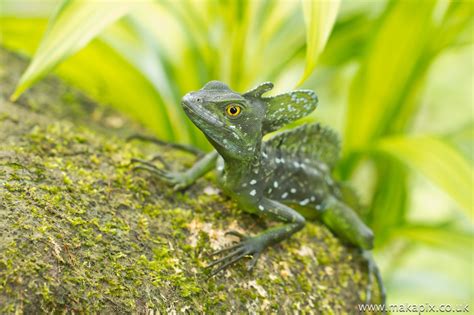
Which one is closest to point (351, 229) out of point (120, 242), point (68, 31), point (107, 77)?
point (120, 242)

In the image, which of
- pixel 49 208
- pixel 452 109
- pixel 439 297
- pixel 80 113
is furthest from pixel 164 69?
pixel 452 109

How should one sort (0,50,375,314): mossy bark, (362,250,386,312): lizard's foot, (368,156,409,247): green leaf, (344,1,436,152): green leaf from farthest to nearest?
(368,156,409,247): green leaf
(344,1,436,152): green leaf
(362,250,386,312): lizard's foot
(0,50,375,314): mossy bark

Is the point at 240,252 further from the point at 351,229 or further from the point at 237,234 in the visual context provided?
the point at 351,229

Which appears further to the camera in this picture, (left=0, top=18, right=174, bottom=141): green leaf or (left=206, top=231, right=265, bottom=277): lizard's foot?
(left=0, top=18, right=174, bottom=141): green leaf

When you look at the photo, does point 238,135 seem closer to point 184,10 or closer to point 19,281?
point 19,281

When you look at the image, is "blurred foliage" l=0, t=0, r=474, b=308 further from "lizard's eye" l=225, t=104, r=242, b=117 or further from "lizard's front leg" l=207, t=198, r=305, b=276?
"lizard's eye" l=225, t=104, r=242, b=117

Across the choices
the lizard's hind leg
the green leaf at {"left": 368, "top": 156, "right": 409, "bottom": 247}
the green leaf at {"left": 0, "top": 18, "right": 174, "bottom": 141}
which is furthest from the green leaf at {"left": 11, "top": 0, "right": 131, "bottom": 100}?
the green leaf at {"left": 368, "top": 156, "right": 409, "bottom": 247}

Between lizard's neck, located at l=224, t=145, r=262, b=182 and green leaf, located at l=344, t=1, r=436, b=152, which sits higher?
green leaf, located at l=344, t=1, r=436, b=152

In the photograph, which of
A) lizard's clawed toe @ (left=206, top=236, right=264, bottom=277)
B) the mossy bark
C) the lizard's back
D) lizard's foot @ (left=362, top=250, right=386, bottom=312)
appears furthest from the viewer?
lizard's foot @ (left=362, top=250, right=386, bottom=312)
